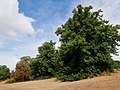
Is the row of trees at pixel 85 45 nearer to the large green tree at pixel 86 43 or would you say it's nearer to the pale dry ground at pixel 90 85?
the large green tree at pixel 86 43

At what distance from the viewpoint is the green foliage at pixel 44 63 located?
1917 inches

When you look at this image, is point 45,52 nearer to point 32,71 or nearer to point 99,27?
point 32,71

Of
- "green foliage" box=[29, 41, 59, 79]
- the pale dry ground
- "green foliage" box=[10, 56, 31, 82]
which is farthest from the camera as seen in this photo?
"green foliage" box=[10, 56, 31, 82]

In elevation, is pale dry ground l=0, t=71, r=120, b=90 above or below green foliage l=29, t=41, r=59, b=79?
below

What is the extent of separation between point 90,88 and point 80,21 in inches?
565

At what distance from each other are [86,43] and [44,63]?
73.7 ft

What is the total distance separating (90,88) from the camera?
650 inches

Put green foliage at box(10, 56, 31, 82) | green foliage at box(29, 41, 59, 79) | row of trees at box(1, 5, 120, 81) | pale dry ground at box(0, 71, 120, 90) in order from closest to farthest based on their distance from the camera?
pale dry ground at box(0, 71, 120, 90)
row of trees at box(1, 5, 120, 81)
green foliage at box(29, 41, 59, 79)
green foliage at box(10, 56, 31, 82)

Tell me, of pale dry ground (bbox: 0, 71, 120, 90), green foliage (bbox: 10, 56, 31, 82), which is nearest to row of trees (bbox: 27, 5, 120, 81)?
pale dry ground (bbox: 0, 71, 120, 90)

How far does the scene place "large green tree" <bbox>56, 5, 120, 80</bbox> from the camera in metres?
27.3

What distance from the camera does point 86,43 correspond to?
27328 millimetres

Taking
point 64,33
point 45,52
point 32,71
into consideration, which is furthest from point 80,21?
point 32,71

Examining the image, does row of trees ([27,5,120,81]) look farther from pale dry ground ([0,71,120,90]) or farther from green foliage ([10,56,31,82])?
green foliage ([10,56,31,82])

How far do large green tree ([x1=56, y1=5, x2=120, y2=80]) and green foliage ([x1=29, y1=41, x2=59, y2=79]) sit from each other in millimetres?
18337
